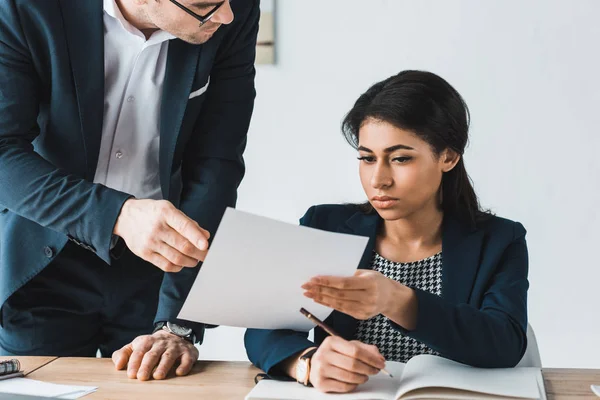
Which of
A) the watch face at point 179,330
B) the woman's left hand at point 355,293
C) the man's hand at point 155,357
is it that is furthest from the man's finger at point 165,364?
the woman's left hand at point 355,293

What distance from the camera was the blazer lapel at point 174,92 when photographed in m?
1.75

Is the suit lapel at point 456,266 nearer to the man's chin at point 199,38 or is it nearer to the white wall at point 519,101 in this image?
the man's chin at point 199,38

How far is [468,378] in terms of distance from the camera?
137 cm

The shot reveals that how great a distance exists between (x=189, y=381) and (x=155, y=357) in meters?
0.09

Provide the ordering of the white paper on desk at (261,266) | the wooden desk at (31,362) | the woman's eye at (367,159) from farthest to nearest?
the woman's eye at (367,159) → the wooden desk at (31,362) → the white paper on desk at (261,266)

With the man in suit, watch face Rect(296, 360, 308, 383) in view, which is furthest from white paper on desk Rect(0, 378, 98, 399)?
watch face Rect(296, 360, 308, 383)

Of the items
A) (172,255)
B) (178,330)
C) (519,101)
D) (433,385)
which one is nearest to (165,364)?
(178,330)

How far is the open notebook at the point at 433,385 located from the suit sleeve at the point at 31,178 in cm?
42

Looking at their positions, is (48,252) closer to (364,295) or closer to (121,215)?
(121,215)

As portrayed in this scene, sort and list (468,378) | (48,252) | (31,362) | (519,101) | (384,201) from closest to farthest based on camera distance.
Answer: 1. (468,378)
2. (31,362)
3. (48,252)
4. (384,201)
5. (519,101)

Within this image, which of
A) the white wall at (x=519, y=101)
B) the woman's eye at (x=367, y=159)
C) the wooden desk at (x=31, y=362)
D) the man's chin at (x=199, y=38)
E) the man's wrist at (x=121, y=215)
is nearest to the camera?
the man's wrist at (x=121, y=215)

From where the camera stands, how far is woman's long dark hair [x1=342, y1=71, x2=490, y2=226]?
1.89 m

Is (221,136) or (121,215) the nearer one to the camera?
(121,215)

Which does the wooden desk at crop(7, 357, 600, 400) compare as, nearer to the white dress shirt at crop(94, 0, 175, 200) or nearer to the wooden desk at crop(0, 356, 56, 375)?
the wooden desk at crop(0, 356, 56, 375)
